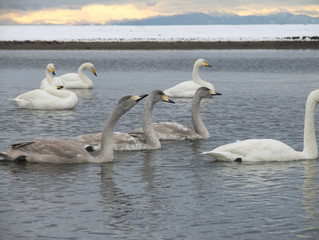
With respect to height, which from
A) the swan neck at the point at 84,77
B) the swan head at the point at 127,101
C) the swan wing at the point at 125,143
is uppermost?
the swan head at the point at 127,101

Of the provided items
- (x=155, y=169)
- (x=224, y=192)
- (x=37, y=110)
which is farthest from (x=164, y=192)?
(x=37, y=110)

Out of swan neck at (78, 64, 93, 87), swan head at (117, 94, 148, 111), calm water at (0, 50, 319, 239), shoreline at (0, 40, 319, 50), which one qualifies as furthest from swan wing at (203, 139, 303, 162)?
shoreline at (0, 40, 319, 50)

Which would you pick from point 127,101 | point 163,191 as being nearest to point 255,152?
point 127,101

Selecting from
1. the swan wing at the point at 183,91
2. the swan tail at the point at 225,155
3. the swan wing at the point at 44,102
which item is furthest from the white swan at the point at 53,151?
the swan wing at the point at 183,91

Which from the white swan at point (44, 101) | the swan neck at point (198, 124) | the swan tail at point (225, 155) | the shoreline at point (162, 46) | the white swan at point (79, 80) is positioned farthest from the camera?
the shoreline at point (162, 46)

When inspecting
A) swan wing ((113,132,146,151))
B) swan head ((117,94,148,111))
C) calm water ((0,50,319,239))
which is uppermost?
swan head ((117,94,148,111))

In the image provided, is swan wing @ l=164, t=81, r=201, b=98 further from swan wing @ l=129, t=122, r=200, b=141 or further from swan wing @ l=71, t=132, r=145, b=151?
swan wing @ l=71, t=132, r=145, b=151

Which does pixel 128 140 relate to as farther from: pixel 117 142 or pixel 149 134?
pixel 149 134

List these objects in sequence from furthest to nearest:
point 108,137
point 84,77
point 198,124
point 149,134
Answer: point 84,77
point 198,124
point 149,134
point 108,137

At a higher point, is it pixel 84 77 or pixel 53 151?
pixel 84 77

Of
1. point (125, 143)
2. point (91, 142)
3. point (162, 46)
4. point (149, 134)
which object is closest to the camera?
point (91, 142)

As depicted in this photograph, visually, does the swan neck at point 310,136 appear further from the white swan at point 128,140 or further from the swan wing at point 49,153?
the swan wing at point 49,153

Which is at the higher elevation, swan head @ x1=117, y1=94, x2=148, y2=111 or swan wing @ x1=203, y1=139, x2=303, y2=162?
swan head @ x1=117, y1=94, x2=148, y2=111

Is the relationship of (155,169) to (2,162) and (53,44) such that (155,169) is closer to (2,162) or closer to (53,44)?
(2,162)
